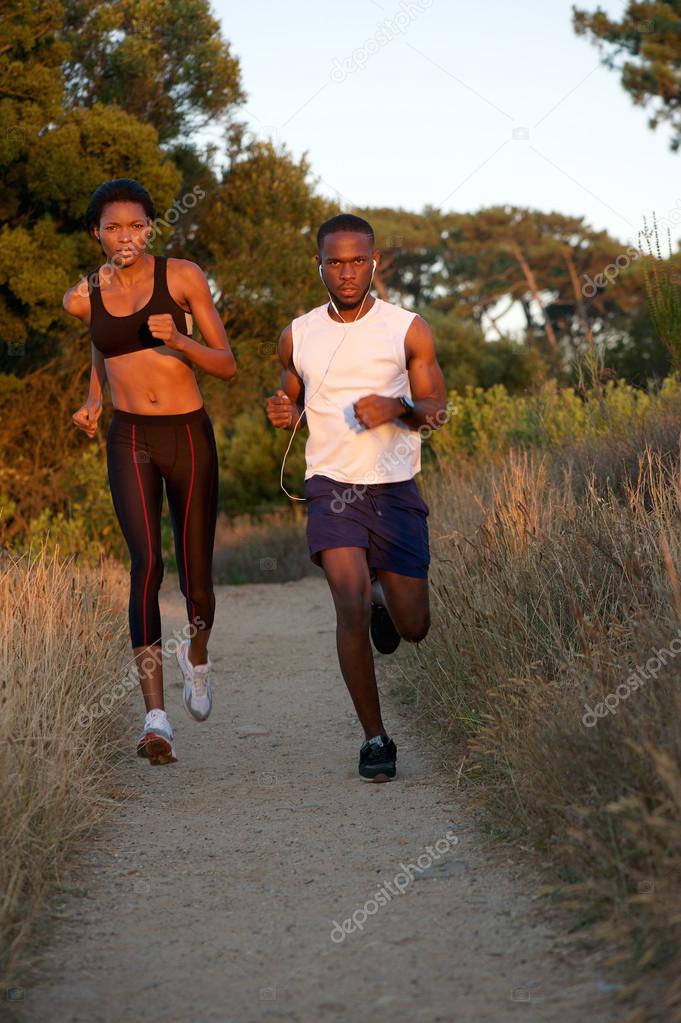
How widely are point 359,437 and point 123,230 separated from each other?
1368 mm

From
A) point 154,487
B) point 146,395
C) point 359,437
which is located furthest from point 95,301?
point 359,437

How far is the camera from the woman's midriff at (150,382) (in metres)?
5.29

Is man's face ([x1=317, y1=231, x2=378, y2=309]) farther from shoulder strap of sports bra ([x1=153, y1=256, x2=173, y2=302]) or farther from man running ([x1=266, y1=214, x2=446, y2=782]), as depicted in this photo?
shoulder strap of sports bra ([x1=153, y1=256, x2=173, y2=302])

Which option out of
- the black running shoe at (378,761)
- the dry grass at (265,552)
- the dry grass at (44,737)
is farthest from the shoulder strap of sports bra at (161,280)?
the dry grass at (265,552)

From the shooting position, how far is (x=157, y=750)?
5.09 meters

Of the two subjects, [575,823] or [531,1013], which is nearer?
[531,1013]

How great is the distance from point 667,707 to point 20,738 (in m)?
2.05

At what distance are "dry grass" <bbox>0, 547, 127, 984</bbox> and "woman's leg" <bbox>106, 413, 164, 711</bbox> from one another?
0.29 m

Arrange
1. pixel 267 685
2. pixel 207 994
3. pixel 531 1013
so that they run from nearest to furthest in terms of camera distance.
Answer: pixel 531 1013 → pixel 207 994 → pixel 267 685

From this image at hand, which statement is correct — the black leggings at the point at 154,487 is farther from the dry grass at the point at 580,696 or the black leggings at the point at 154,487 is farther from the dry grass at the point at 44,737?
the dry grass at the point at 580,696

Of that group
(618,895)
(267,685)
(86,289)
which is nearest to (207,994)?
(618,895)

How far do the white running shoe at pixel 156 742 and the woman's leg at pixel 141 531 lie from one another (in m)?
0.08

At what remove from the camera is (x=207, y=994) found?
9.72 feet

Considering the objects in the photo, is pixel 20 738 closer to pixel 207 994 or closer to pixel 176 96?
pixel 207 994
